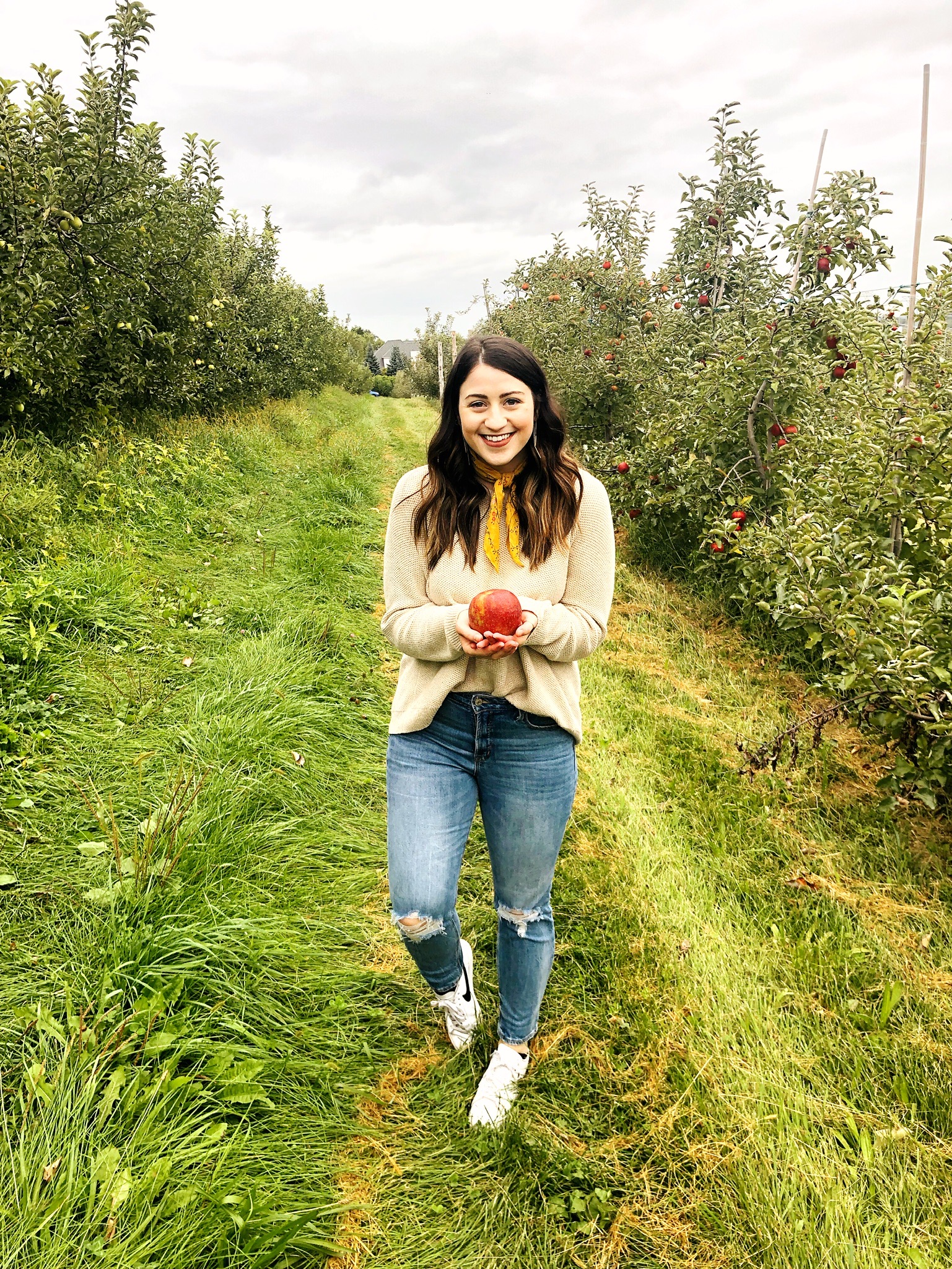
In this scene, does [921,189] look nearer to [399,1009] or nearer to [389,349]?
[399,1009]

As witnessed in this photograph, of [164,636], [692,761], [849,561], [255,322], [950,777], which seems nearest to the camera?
[950,777]

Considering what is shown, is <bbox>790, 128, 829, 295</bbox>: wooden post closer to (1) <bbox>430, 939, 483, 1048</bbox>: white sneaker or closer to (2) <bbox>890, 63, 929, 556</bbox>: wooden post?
(2) <bbox>890, 63, 929, 556</bbox>: wooden post

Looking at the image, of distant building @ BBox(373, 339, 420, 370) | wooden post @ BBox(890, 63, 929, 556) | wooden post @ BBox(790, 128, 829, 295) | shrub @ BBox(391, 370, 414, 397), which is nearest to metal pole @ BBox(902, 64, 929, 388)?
wooden post @ BBox(890, 63, 929, 556)

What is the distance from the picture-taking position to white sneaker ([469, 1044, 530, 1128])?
6.28 ft

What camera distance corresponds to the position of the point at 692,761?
145 inches

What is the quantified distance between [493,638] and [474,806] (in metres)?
0.52

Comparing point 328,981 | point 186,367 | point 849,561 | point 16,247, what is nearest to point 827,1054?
point 328,981

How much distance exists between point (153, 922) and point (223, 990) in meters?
0.28

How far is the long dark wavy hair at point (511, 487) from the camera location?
1.78 meters

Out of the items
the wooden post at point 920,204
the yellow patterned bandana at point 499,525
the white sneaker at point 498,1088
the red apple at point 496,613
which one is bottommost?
the white sneaker at point 498,1088

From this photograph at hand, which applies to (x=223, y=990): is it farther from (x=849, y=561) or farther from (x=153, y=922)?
(x=849, y=561)

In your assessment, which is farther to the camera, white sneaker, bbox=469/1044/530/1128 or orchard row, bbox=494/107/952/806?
orchard row, bbox=494/107/952/806

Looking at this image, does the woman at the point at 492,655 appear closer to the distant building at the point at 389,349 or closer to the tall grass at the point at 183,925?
the tall grass at the point at 183,925

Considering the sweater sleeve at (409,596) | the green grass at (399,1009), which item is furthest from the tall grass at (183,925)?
the sweater sleeve at (409,596)
